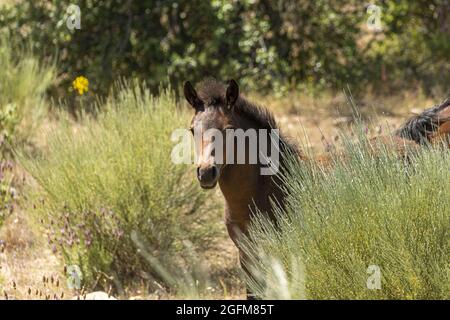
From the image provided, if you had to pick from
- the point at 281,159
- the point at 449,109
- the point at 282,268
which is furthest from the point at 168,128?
the point at 282,268

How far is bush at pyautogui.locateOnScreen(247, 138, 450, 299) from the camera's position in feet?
11.8

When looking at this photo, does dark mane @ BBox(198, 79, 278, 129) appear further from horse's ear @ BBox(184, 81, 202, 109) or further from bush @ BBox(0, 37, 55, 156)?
bush @ BBox(0, 37, 55, 156)

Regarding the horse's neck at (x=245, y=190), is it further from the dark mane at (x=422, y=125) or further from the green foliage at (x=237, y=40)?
the green foliage at (x=237, y=40)

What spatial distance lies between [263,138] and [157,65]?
4.72 metres

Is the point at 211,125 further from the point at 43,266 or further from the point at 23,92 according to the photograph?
the point at 23,92

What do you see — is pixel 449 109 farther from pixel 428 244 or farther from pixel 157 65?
pixel 157 65

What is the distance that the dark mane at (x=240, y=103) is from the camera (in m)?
4.71

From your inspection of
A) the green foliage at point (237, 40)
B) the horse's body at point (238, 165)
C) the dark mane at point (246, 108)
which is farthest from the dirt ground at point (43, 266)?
the green foliage at point (237, 40)

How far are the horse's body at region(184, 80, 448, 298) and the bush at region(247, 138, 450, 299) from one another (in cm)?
86

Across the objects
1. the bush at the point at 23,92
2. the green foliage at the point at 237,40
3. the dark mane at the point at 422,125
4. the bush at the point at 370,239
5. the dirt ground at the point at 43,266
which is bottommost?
the bush at the point at 370,239

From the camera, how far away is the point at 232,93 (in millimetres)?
4742

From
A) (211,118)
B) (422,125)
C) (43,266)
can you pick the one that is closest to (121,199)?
(43,266)

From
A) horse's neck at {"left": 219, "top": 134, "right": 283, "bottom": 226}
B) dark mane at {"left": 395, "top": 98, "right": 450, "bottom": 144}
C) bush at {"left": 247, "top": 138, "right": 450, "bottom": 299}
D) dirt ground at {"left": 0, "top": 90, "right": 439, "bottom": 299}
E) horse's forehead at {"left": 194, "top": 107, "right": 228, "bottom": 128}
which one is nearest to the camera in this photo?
bush at {"left": 247, "top": 138, "right": 450, "bottom": 299}

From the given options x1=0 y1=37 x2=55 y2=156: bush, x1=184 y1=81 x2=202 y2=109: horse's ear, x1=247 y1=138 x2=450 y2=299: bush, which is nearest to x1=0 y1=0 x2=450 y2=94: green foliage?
x1=0 y1=37 x2=55 y2=156: bush
